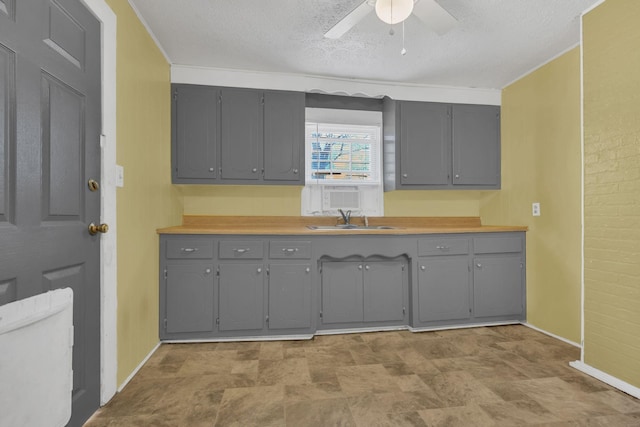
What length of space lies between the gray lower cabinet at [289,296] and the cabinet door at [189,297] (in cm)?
49

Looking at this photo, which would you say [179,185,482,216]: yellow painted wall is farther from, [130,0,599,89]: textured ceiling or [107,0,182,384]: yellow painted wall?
[130,0,599,89]: textured ceiling

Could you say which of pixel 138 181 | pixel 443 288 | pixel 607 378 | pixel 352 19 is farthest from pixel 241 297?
pixel 607 378

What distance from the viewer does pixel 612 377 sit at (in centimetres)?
183

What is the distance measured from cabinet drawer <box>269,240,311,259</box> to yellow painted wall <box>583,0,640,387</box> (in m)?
1.97

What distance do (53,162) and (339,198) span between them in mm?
2285

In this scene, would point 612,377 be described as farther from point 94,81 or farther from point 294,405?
point 94,81

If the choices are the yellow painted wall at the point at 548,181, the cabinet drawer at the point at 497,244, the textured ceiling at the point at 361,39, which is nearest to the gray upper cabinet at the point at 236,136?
the textured ceiling at the point at 361,39

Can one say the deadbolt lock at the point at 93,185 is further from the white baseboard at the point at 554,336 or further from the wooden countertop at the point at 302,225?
the white baseboard at the point at 554,336

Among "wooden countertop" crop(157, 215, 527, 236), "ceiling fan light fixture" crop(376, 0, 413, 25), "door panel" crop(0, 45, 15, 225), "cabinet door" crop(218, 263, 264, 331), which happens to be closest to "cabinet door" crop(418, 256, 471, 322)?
"wooden countertop" crop(157, 215, 527, 236)

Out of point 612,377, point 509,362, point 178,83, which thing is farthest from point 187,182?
point 612,377

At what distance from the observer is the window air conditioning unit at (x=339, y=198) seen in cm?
311

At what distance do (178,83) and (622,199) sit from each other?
337cm

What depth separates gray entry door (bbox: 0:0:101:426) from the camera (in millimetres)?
1068

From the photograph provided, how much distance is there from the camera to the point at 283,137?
9.13 ft
